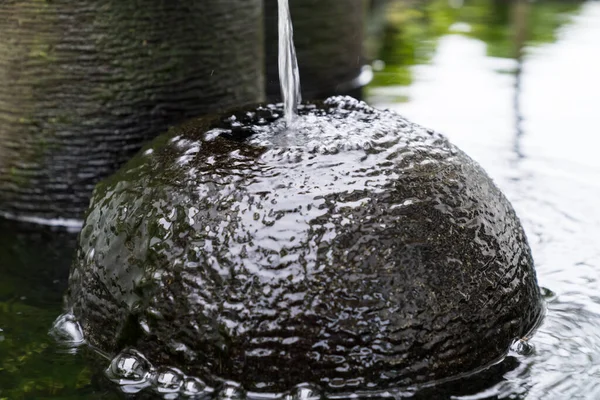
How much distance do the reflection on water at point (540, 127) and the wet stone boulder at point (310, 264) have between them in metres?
0.29

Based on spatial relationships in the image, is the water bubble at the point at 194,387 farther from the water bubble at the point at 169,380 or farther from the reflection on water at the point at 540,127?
the reflection on water at the point at 540,127

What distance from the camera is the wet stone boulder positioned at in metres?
3.38

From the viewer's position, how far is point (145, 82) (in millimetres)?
5410

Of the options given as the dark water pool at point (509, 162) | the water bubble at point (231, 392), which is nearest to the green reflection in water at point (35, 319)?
the dark water pool at point (509, 162)

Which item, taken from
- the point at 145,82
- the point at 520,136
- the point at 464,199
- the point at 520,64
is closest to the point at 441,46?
the point at 520,64

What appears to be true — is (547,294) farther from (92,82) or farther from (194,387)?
(92,82)

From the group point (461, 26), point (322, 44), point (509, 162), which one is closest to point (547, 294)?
point (509, 162)

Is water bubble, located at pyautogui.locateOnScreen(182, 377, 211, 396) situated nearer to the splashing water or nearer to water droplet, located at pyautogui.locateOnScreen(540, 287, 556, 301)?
the splashing water

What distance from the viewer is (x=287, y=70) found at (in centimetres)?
462

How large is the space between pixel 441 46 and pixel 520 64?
1354 mm

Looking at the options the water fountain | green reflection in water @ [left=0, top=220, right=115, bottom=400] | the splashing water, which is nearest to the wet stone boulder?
the water fountain

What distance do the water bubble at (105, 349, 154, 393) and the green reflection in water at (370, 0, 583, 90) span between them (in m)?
5.90

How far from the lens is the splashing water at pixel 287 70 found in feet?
14.1

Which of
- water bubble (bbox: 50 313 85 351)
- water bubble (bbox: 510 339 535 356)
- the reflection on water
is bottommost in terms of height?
the reflection on water
